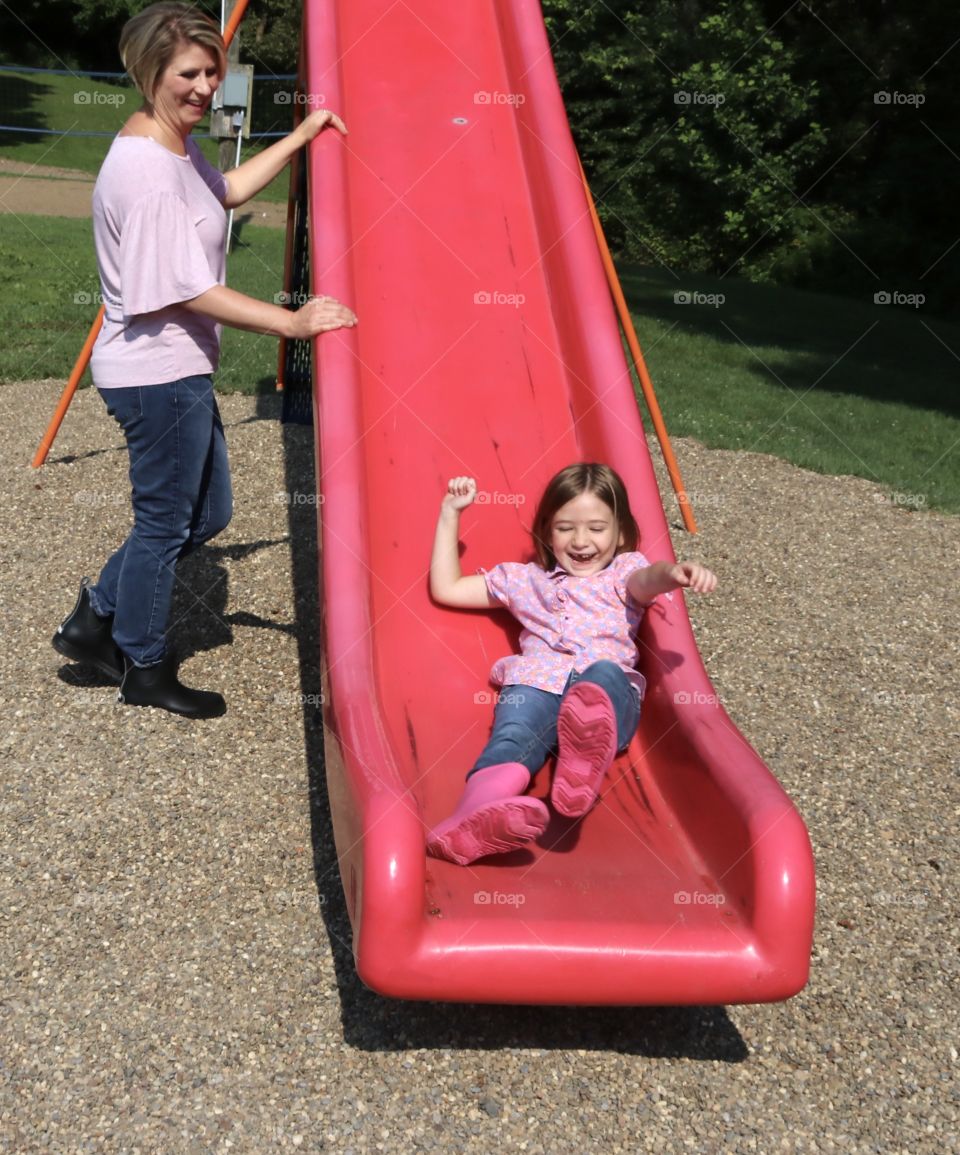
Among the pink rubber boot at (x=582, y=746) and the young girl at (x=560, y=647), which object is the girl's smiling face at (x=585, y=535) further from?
the pink rubber boot at (x=582, y=746)

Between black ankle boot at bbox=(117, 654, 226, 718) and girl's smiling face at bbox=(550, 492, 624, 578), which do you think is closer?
girl's smiling face at bbox=(550, 492, 624, 578)

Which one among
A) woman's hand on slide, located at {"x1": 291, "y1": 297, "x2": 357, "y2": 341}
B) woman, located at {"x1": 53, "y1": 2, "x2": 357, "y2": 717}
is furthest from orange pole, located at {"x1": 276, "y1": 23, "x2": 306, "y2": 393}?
woman's hand on slide, located at {"x1": 291, "y1": 297, "x2": 357, "y2": 341}

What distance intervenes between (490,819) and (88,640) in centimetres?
176

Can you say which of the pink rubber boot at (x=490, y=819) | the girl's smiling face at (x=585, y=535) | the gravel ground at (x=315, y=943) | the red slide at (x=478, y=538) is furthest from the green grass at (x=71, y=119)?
the pink rubber boot at (x=490, y=819)

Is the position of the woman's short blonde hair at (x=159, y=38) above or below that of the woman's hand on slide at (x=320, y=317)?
above

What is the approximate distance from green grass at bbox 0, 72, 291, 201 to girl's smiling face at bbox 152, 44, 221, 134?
17577 millimetres

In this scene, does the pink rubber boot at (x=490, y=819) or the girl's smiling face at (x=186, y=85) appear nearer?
the pink rubber boot at (x=490, y=819)

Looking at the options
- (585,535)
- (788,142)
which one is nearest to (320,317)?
(585,535)

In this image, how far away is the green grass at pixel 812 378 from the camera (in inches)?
311

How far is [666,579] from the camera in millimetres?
3266

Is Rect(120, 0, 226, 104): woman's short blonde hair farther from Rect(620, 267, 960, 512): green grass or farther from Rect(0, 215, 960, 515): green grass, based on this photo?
Rect(620, 267, 960, 512): green grass

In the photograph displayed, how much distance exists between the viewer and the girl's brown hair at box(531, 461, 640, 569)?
3.62 meters

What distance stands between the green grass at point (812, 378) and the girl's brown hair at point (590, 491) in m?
3.74

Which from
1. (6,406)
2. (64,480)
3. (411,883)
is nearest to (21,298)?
(6,406)
